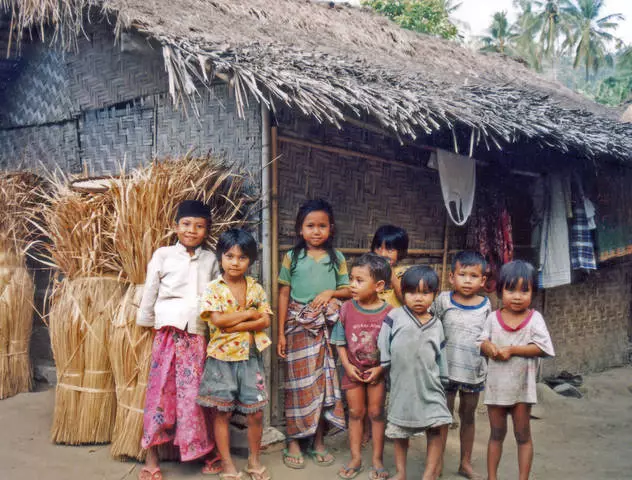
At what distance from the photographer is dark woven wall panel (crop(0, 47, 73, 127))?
17.5ft

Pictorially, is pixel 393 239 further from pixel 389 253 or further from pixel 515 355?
pixel 515 355

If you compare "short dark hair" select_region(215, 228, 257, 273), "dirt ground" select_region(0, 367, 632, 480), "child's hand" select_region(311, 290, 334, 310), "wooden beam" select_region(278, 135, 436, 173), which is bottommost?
"dirt ground" select_region(0, 367, 632, 480)

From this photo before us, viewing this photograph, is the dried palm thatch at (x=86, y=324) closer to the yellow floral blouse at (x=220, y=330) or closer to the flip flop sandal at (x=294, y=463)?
the yellow floral blouse at (x=220, y=330)

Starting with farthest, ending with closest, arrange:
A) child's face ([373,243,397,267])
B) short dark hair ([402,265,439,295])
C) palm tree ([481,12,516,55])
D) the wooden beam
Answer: palm tree ([481,12,516,55]) < the wooden beam < child's face ([373,243,397,267]) < short dark hair ([402,265,439,295])

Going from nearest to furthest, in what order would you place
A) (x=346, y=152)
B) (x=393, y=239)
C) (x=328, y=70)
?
1. (x=393, y=239)
2. (x=328, y=70)
3. (x=346, y=152)

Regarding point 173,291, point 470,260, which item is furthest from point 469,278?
point 173,291

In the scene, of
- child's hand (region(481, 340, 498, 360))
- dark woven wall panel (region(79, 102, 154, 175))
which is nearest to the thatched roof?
dark woven wall panel (region(79, 102, 154, 175))

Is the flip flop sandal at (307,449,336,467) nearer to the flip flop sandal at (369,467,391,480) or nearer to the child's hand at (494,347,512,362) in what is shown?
the flip flop sandal at (369,467,391,480)

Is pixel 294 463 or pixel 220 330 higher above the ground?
pixel 220 330

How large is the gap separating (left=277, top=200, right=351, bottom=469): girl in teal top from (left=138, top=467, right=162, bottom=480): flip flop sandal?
0.79 metres

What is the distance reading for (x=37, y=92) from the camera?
18.6 feet

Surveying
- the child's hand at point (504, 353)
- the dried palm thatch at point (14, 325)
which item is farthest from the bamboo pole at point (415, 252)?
the dried palm thatch at point (14, 325)

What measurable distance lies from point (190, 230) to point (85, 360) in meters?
1.12

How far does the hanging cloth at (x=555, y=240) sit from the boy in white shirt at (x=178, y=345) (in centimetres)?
377
